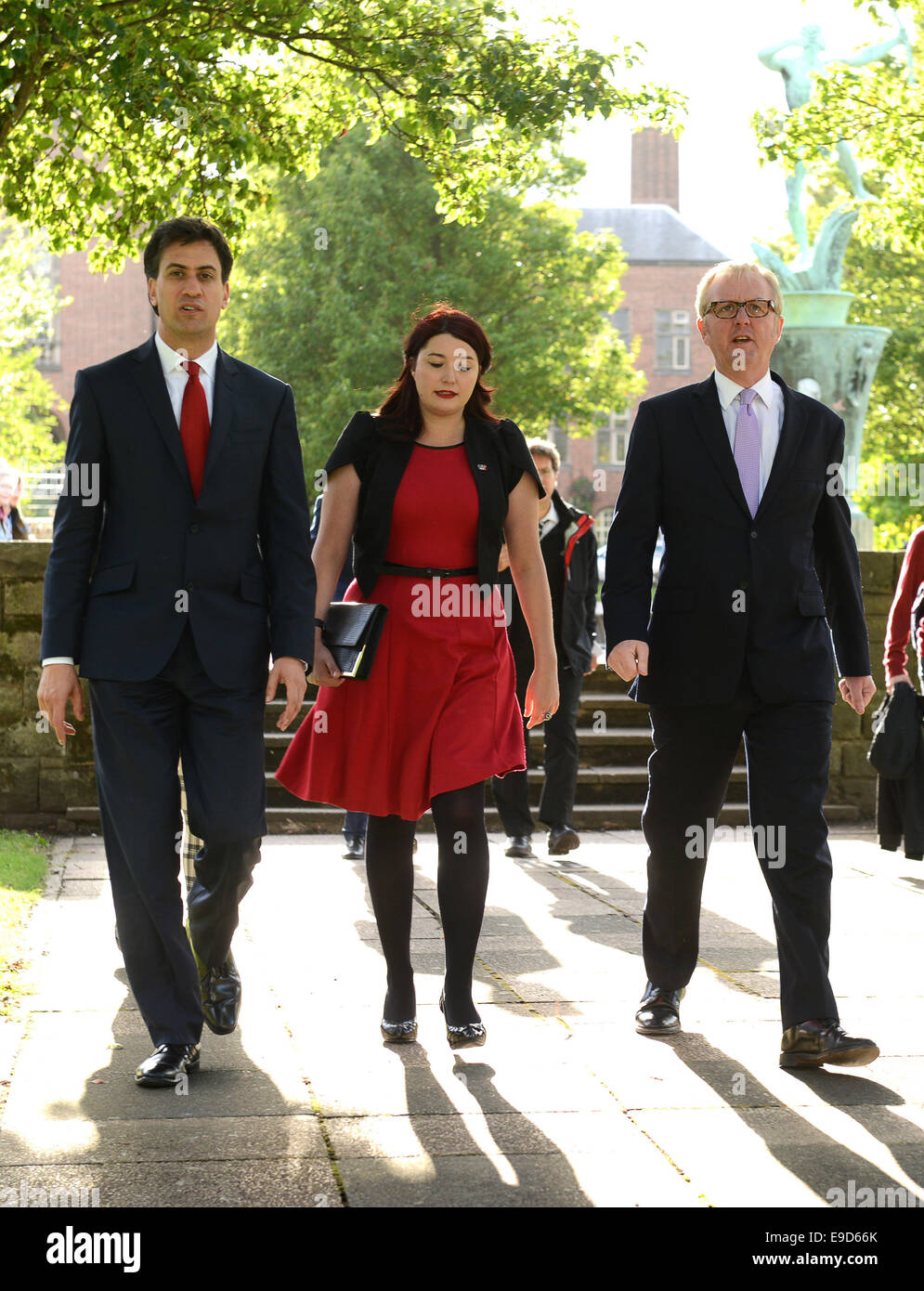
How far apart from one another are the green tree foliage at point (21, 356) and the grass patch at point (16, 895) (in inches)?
985

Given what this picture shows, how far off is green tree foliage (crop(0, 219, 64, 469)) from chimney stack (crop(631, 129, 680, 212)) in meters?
32.0

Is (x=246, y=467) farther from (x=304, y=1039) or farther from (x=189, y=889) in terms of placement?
(x=304, y=1039)

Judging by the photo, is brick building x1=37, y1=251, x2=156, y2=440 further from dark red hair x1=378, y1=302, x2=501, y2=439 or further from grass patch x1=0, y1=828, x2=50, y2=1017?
dark red hair x1=378, y1=302, x2=501, y2=439

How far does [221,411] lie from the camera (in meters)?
4.59

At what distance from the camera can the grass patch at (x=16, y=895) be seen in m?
5.64

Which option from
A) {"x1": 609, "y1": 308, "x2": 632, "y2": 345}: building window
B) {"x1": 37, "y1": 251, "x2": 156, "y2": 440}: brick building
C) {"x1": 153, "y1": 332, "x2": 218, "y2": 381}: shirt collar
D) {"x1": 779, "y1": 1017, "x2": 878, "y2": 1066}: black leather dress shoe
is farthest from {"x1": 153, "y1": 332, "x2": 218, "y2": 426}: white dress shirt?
{"x1": 609, "y1": 308, "x2": 632, "y2": 345}: building window

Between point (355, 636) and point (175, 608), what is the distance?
1.85 ft

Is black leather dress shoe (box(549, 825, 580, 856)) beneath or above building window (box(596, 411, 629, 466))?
beneath

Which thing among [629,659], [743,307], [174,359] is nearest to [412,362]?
[174,359]

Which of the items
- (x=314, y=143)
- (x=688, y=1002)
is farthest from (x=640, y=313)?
(x=688, y=1002)

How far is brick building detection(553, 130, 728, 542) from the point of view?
207 ft

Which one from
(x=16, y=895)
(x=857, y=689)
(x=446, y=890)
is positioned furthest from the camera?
(x=16, y=895)

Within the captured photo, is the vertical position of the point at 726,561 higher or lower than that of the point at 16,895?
higher

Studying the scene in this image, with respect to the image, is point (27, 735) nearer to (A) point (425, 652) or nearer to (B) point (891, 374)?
(A) point (425, 652)
